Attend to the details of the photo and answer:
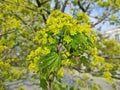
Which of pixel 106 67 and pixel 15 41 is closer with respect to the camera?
pixel 106 67

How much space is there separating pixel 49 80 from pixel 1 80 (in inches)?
128

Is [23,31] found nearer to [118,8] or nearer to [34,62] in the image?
[118,8]

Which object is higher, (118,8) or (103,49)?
(118,8)

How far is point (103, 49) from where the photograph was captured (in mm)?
8312

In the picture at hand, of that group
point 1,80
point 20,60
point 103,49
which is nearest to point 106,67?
point 1,80

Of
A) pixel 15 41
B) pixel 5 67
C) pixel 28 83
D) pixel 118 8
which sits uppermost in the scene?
pixel 118 8

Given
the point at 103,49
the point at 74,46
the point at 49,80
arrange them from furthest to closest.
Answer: the point at 103,49
the point at 49,80
the point at 74,46

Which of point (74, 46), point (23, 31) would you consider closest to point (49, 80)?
point (74, 46)

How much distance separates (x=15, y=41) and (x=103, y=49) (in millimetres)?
2449

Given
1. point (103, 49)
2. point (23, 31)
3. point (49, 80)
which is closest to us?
point (49, 80)

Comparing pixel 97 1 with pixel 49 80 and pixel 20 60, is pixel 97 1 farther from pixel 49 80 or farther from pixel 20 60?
pixel 49 80

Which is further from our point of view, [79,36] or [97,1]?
[97,1]

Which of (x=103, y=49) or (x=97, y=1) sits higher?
(x=97, y=1)

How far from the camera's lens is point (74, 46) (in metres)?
2.85
